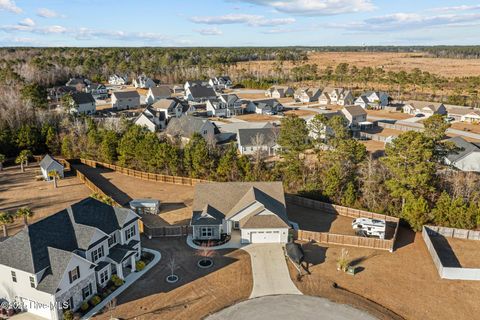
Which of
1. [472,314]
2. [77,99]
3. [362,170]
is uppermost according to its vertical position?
[77,99]

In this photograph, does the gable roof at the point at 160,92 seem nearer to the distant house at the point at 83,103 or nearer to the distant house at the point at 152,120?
the distant house at the point at 83,103

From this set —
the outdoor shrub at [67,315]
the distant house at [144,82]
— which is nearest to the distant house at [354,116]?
the outdoor shrub at [67,315]

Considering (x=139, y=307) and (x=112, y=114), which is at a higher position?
(x=112, y=114)

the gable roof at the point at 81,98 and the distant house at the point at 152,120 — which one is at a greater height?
the gable roof at the point at 81,98

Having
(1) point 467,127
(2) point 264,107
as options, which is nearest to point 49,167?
(2) point 264,107

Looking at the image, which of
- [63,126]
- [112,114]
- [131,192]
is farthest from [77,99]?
[131,192]

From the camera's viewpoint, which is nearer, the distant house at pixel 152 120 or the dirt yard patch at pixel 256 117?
the distant house at pixel 152 120

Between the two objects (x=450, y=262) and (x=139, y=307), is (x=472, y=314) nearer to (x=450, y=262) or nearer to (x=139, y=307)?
(x=450, y=262)
